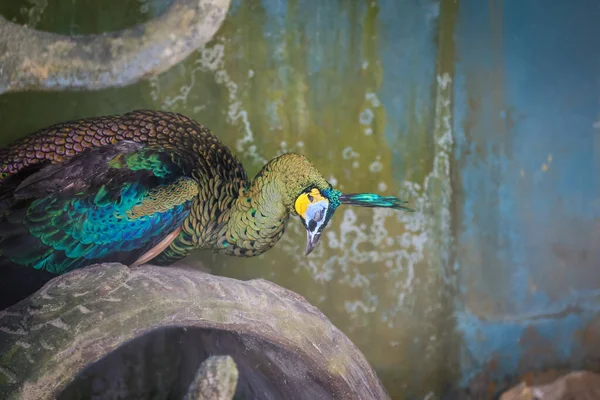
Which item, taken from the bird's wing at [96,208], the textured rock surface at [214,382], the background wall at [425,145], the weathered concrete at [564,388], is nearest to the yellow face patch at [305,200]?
the background wall at [425,145]

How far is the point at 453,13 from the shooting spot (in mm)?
1634

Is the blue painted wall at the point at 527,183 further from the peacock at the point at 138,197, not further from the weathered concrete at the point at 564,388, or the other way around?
the peacock at the point at 138,197

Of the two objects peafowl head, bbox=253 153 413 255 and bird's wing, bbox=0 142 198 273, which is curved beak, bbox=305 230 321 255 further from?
bird's wing, bbox=0 142 198 273

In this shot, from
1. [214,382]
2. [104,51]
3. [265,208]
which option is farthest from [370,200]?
[104,51]

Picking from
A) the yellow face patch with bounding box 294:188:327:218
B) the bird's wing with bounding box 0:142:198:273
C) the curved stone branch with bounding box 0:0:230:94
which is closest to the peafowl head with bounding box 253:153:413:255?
the yellow face patch with bounding box 294:188:327:218

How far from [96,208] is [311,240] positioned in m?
0.54

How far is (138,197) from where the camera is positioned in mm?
1220

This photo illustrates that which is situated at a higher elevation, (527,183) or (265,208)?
(527,183)

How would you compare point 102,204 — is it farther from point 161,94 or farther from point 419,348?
point 419,348

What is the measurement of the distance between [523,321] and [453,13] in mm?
972

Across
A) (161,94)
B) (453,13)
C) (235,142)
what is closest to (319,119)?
(235,142)

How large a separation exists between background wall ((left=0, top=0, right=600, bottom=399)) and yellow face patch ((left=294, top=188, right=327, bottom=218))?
13 cm

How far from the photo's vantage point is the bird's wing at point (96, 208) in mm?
1148

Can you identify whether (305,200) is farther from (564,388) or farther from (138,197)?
(564,388)
